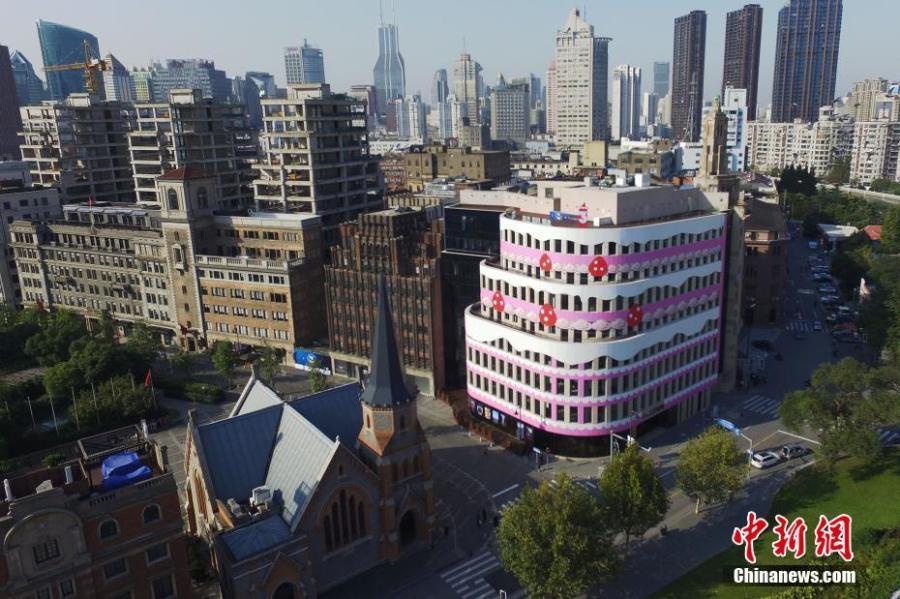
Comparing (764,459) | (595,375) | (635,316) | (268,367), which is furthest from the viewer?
(268,367)

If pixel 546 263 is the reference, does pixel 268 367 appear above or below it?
below

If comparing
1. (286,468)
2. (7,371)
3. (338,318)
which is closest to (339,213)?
(338,318)

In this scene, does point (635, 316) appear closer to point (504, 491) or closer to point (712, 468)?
point (712, 468)

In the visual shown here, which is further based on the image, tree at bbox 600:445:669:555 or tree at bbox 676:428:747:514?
tree at bbox 676:428:747:514

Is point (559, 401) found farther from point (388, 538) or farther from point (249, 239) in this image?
point (249, 239)

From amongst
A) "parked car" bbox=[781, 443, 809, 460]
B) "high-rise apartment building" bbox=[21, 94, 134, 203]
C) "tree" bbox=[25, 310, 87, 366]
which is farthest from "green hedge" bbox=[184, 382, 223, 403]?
"parked car" bbox=[781, 443, 809, 460]

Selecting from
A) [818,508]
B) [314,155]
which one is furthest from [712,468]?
[314,155]

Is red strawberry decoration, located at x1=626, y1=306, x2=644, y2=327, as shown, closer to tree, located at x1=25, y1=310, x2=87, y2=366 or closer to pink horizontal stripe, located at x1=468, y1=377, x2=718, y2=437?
pink horizontal stripe, located at x1=468, y1=377, x2=718, y2=437

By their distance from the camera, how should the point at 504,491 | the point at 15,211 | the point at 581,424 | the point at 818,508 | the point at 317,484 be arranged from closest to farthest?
1. the point at 317,484
2. the point at 818,508
3. the point at 504,491
4. the point at 581,424
5. the point at 15,211
